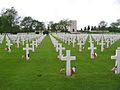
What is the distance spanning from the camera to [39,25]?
12744cm

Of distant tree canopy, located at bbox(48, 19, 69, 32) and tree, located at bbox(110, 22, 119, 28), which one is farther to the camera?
distant tree canopy, located at bbox(48, 19, 69, 32)

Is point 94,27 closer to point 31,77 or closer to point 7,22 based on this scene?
point 7,22

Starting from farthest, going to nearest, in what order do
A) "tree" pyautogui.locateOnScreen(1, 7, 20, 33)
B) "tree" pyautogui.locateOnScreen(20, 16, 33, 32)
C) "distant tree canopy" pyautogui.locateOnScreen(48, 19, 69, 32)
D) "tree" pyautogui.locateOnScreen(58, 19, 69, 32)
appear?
1. "tree" pyautogui.locateOnScreen(58, 19, 69, 32)
2. "distant tree canopy" pyautogui.locateOnScreen(48, 19, 69, 32)
3. "tree" pyautogui.locateOnScreen(20, 16, 33, 32)
4. "tree" pyautogui.locateOnScreen(1, 7, 20, 33)

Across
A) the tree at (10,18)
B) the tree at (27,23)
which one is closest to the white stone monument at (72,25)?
the tree at (27,23)

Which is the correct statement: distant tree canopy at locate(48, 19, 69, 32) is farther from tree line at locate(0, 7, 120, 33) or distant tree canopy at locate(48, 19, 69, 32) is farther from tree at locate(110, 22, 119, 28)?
tree at locate(110, 22, 119, 28)

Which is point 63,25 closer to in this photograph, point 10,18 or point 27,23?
point 27,23


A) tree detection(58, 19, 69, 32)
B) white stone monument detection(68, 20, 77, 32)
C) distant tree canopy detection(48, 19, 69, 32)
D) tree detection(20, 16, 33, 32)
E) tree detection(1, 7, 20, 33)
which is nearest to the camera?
tree detection(1, 7, 20, 33)

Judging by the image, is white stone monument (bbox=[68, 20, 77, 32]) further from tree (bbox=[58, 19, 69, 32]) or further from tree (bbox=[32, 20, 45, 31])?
tree (bbox=[32, 20, 45, 31])

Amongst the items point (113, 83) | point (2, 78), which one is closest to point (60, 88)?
point (113, 83)

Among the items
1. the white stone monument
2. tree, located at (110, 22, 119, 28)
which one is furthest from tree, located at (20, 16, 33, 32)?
tree, located at (110, 22, 119, 28)

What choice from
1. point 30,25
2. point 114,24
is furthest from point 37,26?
point 114,24

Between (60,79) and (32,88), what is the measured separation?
4.76 ft

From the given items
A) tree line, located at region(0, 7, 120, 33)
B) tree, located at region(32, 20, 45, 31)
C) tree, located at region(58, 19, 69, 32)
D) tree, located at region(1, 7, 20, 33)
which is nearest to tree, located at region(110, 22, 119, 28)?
tree line, located at region(0, 7, 120, 33)

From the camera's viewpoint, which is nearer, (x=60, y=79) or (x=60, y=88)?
(x=60, y=88)
